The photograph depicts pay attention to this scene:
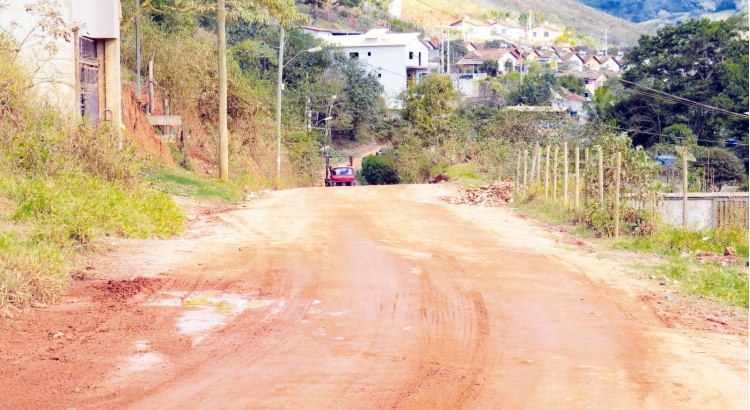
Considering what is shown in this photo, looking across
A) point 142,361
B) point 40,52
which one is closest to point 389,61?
point 40,52

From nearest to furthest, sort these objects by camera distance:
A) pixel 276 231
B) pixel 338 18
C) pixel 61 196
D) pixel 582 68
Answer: pixel 61 196, pixel 276 231, pixel 338 18, pixel 582 68

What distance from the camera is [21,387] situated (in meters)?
6.23

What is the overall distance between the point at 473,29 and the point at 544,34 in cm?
2152

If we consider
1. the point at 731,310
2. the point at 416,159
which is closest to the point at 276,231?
the point at 731,310

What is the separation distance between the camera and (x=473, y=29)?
134 metres

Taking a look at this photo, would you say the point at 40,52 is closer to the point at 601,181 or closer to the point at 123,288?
the point at 123,288

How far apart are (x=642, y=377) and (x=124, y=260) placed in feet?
21.7

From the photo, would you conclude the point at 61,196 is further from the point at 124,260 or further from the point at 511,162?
the point at 511,162

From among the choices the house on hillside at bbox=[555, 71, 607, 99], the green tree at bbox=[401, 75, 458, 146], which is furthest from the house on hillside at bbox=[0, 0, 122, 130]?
the house on hillside at bbox=[555, 71, 607, 99]

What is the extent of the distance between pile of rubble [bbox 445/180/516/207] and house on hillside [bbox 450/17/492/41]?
104645 millimetres

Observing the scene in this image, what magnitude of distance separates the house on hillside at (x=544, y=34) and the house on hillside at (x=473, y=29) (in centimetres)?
1137

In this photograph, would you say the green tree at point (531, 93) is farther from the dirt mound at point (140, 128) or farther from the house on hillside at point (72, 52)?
the house on hillside at point (72, 52)

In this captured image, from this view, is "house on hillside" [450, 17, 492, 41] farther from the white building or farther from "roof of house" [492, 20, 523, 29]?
the white building

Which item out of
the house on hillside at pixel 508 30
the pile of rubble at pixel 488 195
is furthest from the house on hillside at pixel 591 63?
the pile of rubble at pixel 488 195
